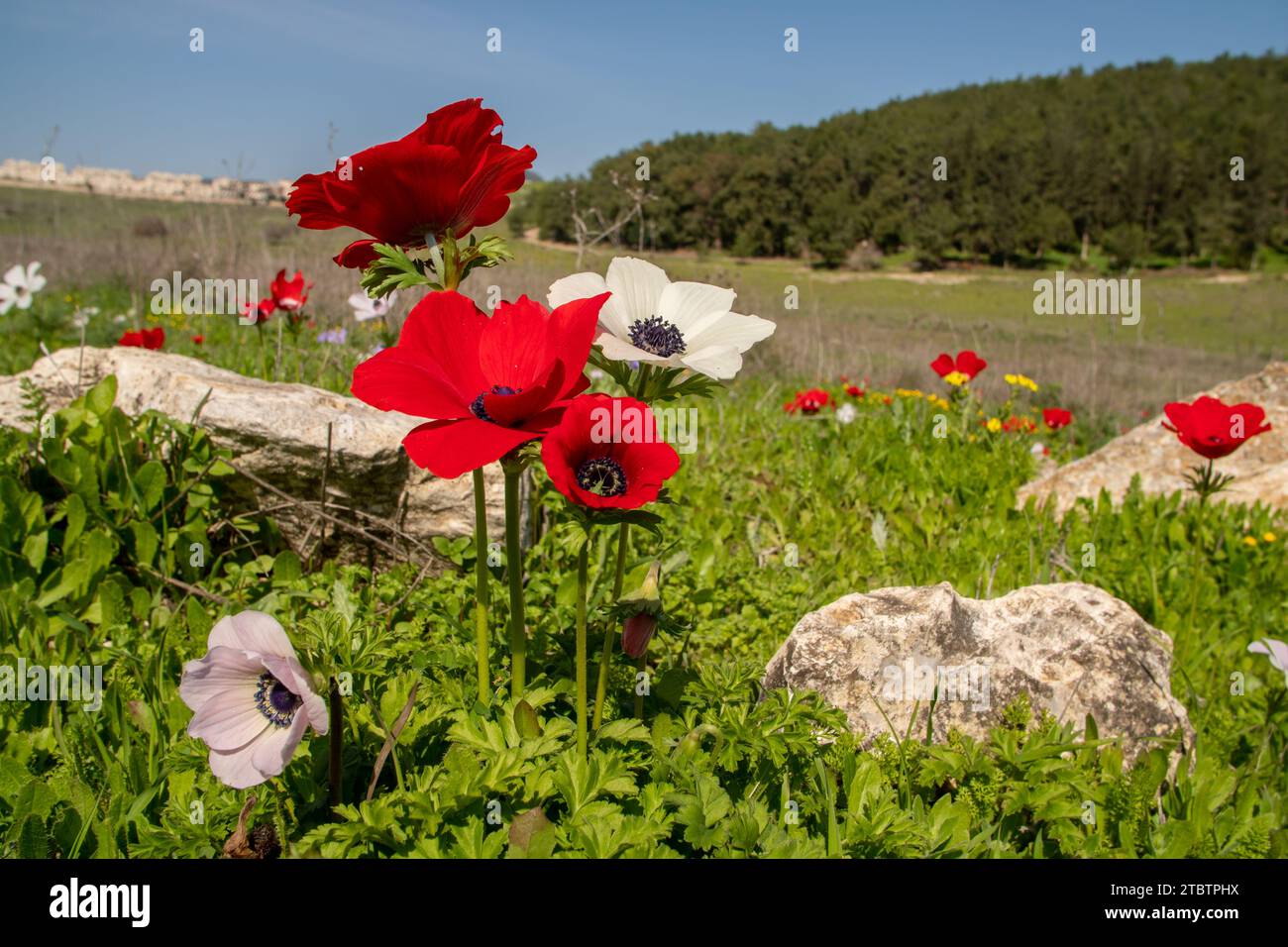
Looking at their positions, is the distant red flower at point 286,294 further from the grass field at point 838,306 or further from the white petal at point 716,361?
the white petal at point 716,361

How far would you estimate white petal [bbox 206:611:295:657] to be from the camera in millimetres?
1288

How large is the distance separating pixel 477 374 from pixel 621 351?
9.9 inches

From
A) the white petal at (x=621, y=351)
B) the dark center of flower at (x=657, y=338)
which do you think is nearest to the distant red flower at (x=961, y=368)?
the dark center of flower at (x=657, y=338)

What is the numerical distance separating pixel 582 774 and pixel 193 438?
2317mm

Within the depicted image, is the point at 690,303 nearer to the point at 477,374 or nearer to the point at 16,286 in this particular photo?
the point at 477,374

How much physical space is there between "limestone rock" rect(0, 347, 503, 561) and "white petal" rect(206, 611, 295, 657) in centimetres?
161

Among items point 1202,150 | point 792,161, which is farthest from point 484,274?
point 1202,150

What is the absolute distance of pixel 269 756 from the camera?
1.29 meters

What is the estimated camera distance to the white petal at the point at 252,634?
129 centimetres

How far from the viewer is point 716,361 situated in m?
1.33

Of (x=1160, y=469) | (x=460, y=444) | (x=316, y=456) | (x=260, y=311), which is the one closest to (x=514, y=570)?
(x=460, y=444)

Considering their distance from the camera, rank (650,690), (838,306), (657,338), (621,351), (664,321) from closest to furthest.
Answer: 1. (621,351)
2. (657,338)
3. (664,321)
4. (650,690)
5. (838,306)

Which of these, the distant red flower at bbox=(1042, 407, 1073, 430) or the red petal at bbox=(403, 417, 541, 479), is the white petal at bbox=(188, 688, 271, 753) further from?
the distant red flower at bbox=(1042, 407, 1073, 430)
